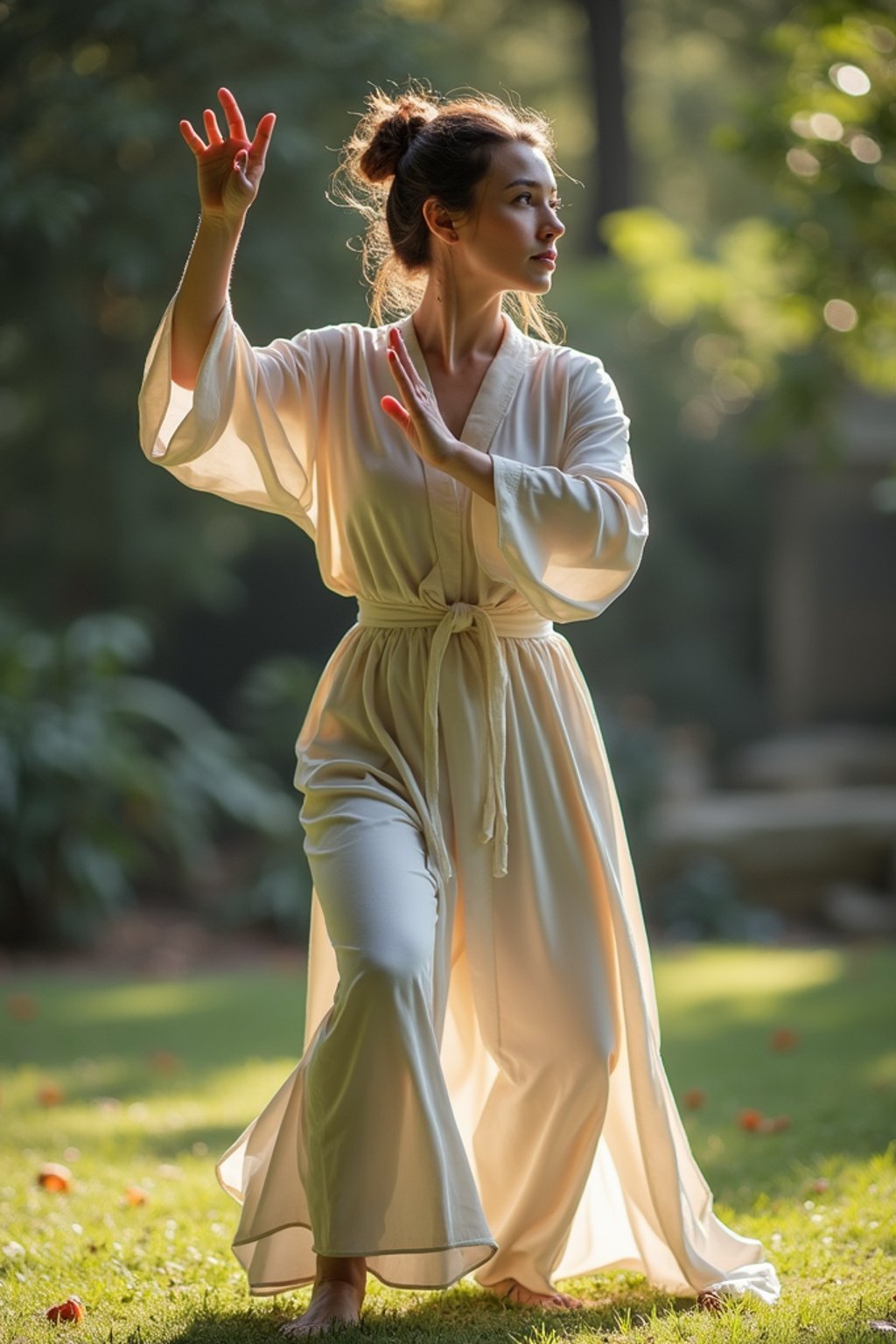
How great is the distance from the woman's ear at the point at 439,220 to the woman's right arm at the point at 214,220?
359mm

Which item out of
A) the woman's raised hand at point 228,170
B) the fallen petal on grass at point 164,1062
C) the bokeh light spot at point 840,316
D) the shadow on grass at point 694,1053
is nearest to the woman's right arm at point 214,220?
the woman's raised hand at point 228,170

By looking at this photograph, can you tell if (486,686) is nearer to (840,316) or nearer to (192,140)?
(192,140)

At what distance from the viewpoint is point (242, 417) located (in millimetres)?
3324

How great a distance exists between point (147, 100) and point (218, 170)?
18.0 ft

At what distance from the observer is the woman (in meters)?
3.13

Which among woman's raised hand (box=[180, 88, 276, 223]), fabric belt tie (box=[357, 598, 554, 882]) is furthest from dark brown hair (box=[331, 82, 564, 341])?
fabric belt tie (box=[357, 598, 554, 882])

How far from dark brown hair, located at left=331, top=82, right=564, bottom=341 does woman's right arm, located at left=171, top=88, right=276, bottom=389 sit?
35 cm

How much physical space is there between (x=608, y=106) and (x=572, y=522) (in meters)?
13.3

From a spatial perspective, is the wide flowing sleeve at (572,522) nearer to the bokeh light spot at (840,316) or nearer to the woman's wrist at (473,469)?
the woman's wrist at (473,469)

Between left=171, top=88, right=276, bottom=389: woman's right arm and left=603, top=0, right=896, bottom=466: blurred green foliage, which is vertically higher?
left=603, top=0, right=896, bottom=466: blurred green foliage

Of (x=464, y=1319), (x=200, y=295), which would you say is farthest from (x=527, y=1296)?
(x=200, y=295)

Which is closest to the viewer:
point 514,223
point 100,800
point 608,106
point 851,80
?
point 514,223

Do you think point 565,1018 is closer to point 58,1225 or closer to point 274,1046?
point 58,1225

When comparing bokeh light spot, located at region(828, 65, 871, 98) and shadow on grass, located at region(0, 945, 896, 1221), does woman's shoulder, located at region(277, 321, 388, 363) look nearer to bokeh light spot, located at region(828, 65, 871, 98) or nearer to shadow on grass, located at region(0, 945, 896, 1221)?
shadow on grass, located at region(0, 945, 896, 1221)
